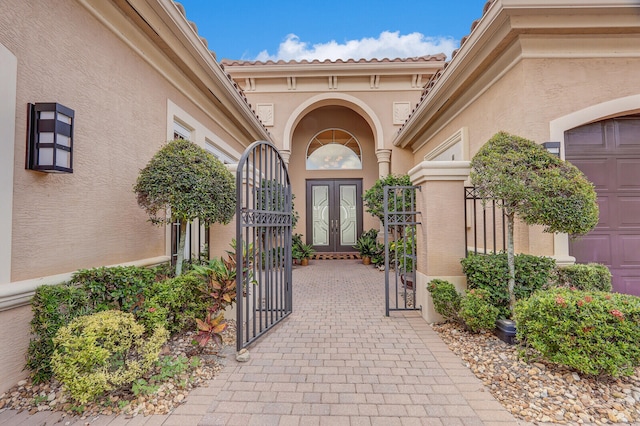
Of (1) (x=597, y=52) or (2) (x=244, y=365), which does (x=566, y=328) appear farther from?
(1) (x=597, y=52)

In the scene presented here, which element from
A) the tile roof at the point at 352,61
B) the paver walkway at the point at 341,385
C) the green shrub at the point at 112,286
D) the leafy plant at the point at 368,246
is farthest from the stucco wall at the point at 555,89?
the tile roof at the point at 352,61

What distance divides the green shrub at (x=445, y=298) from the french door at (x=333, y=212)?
23.4 feet

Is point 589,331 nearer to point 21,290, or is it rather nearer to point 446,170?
point 446,170

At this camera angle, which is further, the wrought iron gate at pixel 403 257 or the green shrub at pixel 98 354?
the wrought iron gate at pixel 403 257

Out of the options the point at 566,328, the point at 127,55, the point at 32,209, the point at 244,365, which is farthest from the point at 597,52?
the point at 32,209

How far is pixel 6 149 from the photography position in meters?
2.43

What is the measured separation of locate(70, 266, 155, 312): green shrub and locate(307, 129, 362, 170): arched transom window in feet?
28.3

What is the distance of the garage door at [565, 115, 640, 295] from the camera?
4.36m

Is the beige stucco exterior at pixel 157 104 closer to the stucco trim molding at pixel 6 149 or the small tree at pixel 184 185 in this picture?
the stucco trim molding at pixel 6 149

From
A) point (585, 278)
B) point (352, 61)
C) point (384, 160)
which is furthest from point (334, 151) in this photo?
point (585, 278)

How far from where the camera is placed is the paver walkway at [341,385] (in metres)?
2.21

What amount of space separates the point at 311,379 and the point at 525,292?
272 centimetres

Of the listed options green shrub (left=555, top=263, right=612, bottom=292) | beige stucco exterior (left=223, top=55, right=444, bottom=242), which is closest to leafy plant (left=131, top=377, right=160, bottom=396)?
green shrub (left=555, top=263, right=612, bottom=292)

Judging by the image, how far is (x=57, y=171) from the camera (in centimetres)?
270
